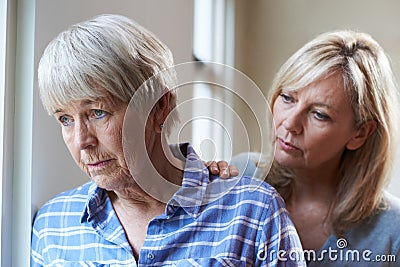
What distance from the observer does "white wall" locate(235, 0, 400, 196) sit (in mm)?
1107

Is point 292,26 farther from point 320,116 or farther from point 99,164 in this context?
point 99,164

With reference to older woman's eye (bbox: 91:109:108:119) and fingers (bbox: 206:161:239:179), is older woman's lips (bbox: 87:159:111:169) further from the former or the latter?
fingers (bbox: 206:161:239:179)

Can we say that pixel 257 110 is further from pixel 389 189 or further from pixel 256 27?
pixel 389 189

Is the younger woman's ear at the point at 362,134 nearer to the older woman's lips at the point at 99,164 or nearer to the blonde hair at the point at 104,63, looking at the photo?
the blonde hair at the point at 104,63

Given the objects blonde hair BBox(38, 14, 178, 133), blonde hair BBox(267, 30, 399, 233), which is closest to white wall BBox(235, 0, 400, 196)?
blonde hair BBox(267, 30, 399, 233)

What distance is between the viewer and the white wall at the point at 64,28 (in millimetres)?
1159

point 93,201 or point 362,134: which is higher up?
point 362,134

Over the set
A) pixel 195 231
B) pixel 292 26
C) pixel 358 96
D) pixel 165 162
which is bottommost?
pixel 195 231

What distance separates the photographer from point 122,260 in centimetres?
115

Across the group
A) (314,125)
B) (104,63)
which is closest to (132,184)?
(104,63)

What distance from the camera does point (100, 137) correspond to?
116cm

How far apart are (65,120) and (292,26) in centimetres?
39

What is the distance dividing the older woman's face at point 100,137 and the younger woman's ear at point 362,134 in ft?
1.18

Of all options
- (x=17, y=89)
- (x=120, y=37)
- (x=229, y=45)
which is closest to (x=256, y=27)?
(x=229, y=45)
